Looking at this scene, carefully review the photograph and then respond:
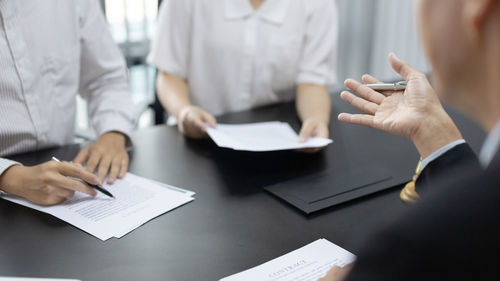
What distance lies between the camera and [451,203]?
1.84ft

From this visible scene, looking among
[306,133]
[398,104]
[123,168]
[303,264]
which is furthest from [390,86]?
[123,168]

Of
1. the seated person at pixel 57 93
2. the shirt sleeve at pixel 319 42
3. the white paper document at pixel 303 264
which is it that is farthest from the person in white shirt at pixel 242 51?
the white paper document at pixel 303 264

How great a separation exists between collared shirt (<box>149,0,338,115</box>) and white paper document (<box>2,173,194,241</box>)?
0.80 meters

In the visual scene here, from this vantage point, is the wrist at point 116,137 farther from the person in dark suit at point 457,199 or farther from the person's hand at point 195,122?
the person in dark suit at point 457,199

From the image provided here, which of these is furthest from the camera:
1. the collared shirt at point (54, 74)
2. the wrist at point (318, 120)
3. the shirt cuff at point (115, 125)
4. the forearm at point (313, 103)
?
the forearm at point (313, 103)

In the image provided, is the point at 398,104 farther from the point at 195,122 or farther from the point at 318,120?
the point at 195,122

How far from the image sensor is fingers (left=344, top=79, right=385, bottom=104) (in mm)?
1134

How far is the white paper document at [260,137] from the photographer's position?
130 centimetres

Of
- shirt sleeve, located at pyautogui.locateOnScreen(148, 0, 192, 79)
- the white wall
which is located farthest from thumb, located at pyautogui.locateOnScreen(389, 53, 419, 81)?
the white wall

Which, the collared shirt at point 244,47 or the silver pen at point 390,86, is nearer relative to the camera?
the silver pen at point 390,86

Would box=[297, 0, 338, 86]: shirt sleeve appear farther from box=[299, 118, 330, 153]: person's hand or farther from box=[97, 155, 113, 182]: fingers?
box=[97, 155, 113, 182]: fingers

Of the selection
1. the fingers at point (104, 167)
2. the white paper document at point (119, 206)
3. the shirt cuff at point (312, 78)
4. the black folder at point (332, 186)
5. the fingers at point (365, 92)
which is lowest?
the white paper document at point (119, 206)

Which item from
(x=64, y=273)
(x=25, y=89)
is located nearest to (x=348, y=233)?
(x=64, y=273)

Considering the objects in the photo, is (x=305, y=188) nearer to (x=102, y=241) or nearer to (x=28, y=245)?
(x=102, y=241)
